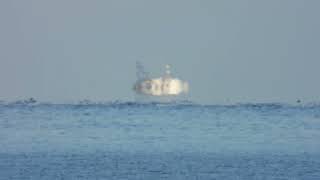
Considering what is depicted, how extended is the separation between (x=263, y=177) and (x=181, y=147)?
10.1m

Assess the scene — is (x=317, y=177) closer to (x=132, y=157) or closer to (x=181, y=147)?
(x=132, y=157)

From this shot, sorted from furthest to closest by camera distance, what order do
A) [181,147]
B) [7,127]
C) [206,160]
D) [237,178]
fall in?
1. [7,127]
2. [181,147]
3. [206,160]
4. [237,178]

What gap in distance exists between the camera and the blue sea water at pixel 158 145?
43594mm

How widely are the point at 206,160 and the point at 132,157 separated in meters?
2.09

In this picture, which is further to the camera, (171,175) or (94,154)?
(94,154)

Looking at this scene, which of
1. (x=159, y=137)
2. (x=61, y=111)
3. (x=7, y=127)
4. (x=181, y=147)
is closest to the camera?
(x=181, y=147)

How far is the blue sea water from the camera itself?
1716 inches

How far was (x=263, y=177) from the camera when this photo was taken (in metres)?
42.6

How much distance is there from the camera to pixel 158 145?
5362cm

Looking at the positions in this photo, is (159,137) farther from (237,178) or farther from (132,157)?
(237,178)

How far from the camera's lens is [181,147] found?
172 feet

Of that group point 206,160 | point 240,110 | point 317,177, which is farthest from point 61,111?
point 317,177

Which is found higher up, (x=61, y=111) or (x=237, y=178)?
(x=61, y=111)

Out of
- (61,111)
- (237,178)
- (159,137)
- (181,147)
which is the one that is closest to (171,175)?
(237,178)
